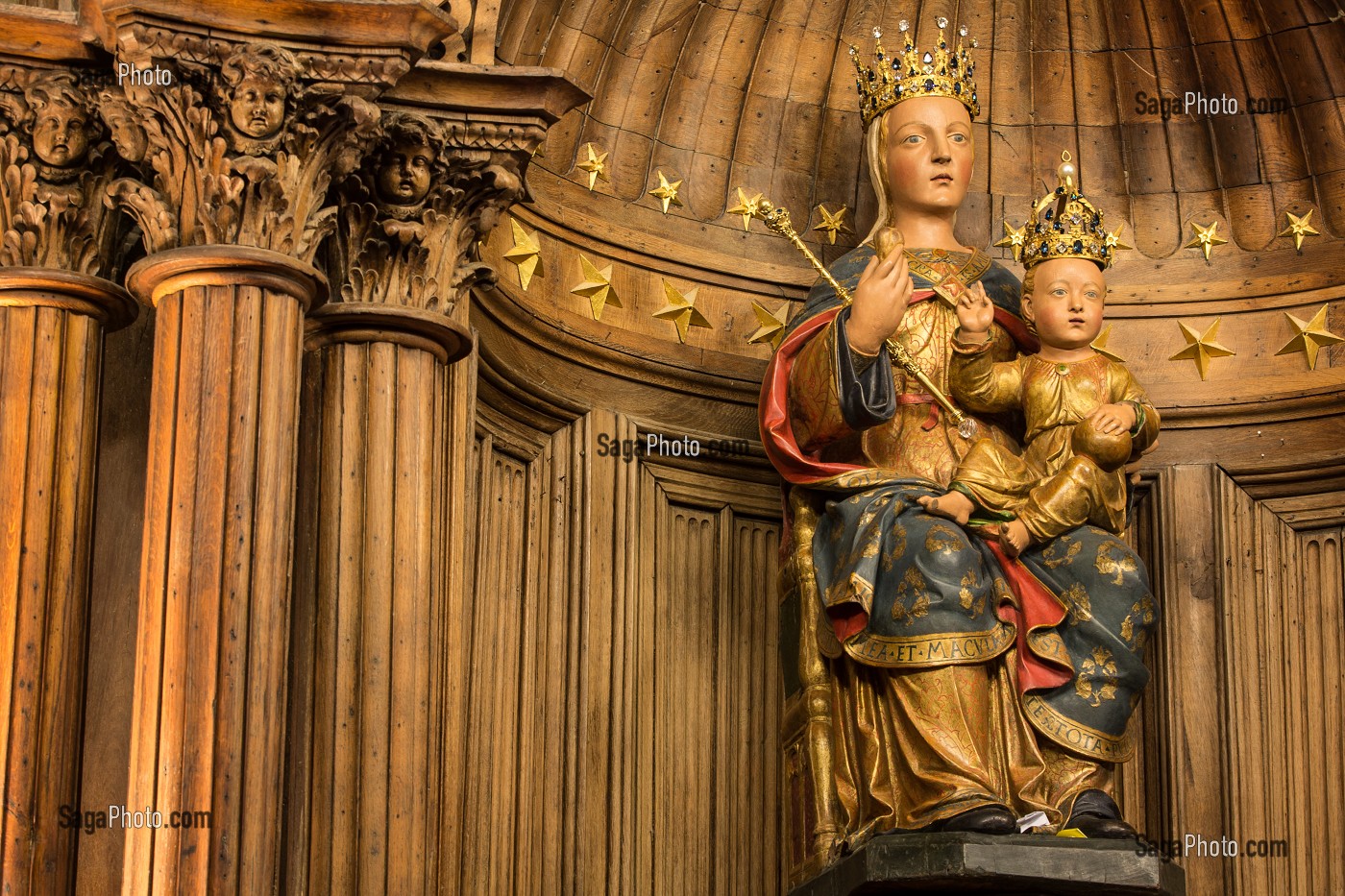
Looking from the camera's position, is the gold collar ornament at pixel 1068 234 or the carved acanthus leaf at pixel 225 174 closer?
the carved acanthus leaf at pixel 225 174

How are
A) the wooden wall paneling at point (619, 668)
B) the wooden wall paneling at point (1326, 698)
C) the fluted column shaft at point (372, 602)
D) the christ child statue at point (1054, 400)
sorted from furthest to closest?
1. the wooden wall paneling at point (1326, 698)
2. the wooden wall paneling at point (619, 668)
3. the christ child statue at point (1054, 400)
4. the fluted column shaft at point (372, 602)

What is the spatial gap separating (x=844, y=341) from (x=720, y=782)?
1.90 metres

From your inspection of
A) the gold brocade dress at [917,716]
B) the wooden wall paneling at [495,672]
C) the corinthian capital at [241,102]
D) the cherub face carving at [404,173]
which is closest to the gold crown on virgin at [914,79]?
the gold brocade dress at [917,716]

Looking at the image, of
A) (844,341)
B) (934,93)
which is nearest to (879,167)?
(934,93)

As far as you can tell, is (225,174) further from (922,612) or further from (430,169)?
(922,612)

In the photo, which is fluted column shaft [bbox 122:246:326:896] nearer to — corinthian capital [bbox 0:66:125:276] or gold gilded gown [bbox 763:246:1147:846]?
corinthian capital [bbox 0:66:125:276]

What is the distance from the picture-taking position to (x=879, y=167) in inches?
368

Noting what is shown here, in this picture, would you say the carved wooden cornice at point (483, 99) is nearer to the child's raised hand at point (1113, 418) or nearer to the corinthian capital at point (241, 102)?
the corinthian capital at point (241, 102)

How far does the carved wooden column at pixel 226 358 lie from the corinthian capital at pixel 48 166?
0.46 feet

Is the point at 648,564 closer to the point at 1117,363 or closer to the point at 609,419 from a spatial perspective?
the point at 609,419
